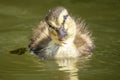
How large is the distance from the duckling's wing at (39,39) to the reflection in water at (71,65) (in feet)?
1.73

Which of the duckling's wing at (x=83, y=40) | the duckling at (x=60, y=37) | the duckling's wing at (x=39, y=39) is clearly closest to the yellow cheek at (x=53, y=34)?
the duckling at (x=60, y=37)

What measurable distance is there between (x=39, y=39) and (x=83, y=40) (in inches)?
30.6

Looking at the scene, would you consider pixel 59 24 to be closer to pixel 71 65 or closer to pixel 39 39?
pixel 71 65

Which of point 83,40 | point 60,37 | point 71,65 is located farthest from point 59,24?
point 83,40

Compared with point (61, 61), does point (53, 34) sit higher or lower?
higher

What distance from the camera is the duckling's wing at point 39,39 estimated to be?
9.85 metres

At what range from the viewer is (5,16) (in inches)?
476

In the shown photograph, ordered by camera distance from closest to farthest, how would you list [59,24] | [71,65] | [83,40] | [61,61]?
[59,24], [71,65], [61,61], [83,40]

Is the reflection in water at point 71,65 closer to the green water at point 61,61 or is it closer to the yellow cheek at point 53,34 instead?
the green water at point 61,61

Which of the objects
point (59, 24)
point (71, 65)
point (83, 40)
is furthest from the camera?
point (83, 40)

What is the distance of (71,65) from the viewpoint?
30.3 ft

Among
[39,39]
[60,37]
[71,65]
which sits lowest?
[71,65]

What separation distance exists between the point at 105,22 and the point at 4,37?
7.02 feet

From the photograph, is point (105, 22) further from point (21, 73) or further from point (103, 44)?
point (21, 73)
